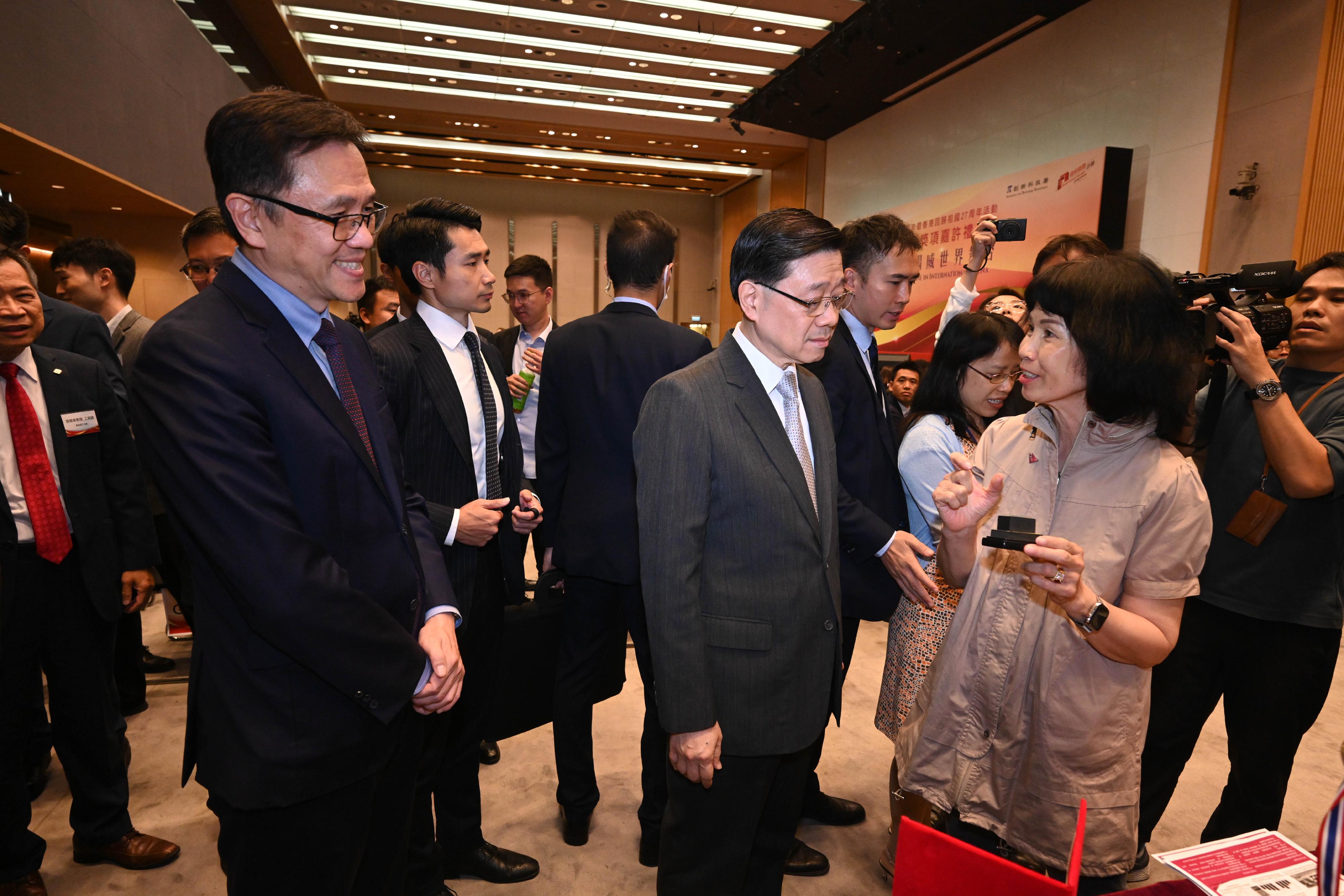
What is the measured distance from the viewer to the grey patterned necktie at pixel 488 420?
2.05m

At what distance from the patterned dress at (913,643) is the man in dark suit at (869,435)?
0.06m

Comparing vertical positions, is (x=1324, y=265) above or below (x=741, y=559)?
above

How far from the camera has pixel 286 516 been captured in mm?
1101

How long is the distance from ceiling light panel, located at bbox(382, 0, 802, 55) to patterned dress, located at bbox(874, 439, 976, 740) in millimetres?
8064

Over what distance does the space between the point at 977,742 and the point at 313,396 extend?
4.86 ft

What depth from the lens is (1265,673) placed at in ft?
6.45

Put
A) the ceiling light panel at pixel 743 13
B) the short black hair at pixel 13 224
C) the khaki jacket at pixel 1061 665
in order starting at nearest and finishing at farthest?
1. the khaki jacket at pixel 1061 665
2. the short black hair at pixel 13 224
3. the ceiling light panel at pixel 743 13

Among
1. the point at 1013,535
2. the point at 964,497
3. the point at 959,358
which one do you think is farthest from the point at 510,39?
the point at 1013,535

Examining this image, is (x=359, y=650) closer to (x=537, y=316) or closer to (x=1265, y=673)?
(x=1265, y=673)

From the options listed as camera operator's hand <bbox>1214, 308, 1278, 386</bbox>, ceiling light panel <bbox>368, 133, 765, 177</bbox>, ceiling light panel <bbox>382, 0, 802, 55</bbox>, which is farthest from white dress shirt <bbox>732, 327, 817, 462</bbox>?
ceiling light panel <bbox>368, 133, 765, 177</bbox>

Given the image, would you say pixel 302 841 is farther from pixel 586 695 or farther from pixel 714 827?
pixel 586 695

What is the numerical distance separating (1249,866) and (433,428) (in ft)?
5.93

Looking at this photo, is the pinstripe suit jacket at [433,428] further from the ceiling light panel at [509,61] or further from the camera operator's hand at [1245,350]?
the ceiling light panel at [509,61]

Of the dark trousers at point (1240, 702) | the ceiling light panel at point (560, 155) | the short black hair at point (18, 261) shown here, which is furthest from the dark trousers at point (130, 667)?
the ceiling light panel at point (560, 155)
